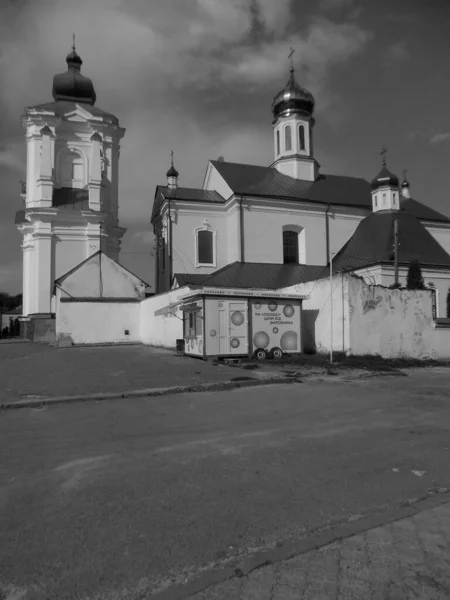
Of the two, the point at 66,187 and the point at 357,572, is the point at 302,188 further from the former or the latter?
the point at 357,572

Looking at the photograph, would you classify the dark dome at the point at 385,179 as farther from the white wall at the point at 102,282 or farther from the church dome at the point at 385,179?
the white wall at the point at 102,282

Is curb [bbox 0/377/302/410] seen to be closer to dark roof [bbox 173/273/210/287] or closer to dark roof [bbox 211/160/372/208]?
dark roof [bbox 173/273/210/287]

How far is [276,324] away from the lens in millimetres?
18094

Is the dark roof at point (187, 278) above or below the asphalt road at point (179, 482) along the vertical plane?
above

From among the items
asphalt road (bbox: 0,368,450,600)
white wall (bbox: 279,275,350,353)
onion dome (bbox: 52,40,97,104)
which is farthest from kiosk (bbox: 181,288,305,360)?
onion dome (bbox: 52,40,97,104)

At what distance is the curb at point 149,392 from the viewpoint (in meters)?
8.75

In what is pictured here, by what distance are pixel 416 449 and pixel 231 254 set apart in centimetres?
3079

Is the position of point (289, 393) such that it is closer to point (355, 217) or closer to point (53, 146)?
point (355, 217)

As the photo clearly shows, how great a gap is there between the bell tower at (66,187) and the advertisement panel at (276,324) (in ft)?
74.6

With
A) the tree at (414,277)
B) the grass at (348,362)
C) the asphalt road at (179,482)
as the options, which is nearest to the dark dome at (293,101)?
the tree at (414,277)

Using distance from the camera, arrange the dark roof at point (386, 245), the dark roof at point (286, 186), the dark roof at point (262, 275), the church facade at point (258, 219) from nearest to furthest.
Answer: the dark roof at point (262, 275) → the dark roof at point (386, 245) → the church facade at point (258, 219) → the dark roof at point (286, 186)

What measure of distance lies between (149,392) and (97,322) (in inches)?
790

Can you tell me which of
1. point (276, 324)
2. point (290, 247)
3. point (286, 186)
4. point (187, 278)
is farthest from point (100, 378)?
point (286, 186)

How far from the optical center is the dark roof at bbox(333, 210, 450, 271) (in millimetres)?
31969
